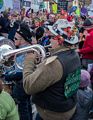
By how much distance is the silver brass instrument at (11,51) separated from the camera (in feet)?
12.0

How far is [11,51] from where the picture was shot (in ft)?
13.2

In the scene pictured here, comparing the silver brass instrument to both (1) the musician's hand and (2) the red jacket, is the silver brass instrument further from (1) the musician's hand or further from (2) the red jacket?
(2) the red jacket

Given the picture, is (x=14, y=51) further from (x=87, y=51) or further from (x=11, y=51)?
(x=87, y=51)

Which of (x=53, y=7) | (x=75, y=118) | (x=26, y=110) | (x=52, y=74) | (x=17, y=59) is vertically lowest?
(x=53, y=7)

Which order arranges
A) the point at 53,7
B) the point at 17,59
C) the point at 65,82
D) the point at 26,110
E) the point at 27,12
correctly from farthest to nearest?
the point at 53,7
the point at 27,12
the point at 26,110
the point at 17,59
the point at 65,82

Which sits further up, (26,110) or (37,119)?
(37,119)

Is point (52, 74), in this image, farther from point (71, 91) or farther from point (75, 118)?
point (75, 118)

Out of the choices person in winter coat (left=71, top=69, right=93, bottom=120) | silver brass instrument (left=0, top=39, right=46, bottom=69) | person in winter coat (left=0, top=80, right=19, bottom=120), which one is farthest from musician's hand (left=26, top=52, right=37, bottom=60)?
person in winter coat (left=71, top=69, right=93, bottom=120)

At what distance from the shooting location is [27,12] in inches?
637

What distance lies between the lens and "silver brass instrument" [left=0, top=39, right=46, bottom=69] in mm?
3664

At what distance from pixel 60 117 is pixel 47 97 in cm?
24

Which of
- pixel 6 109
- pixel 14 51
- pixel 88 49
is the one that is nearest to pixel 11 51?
pixel 14 51

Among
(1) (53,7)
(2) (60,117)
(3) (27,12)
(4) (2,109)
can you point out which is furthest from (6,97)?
(1) (53,7)

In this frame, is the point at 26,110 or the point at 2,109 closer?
the point at 2,109
